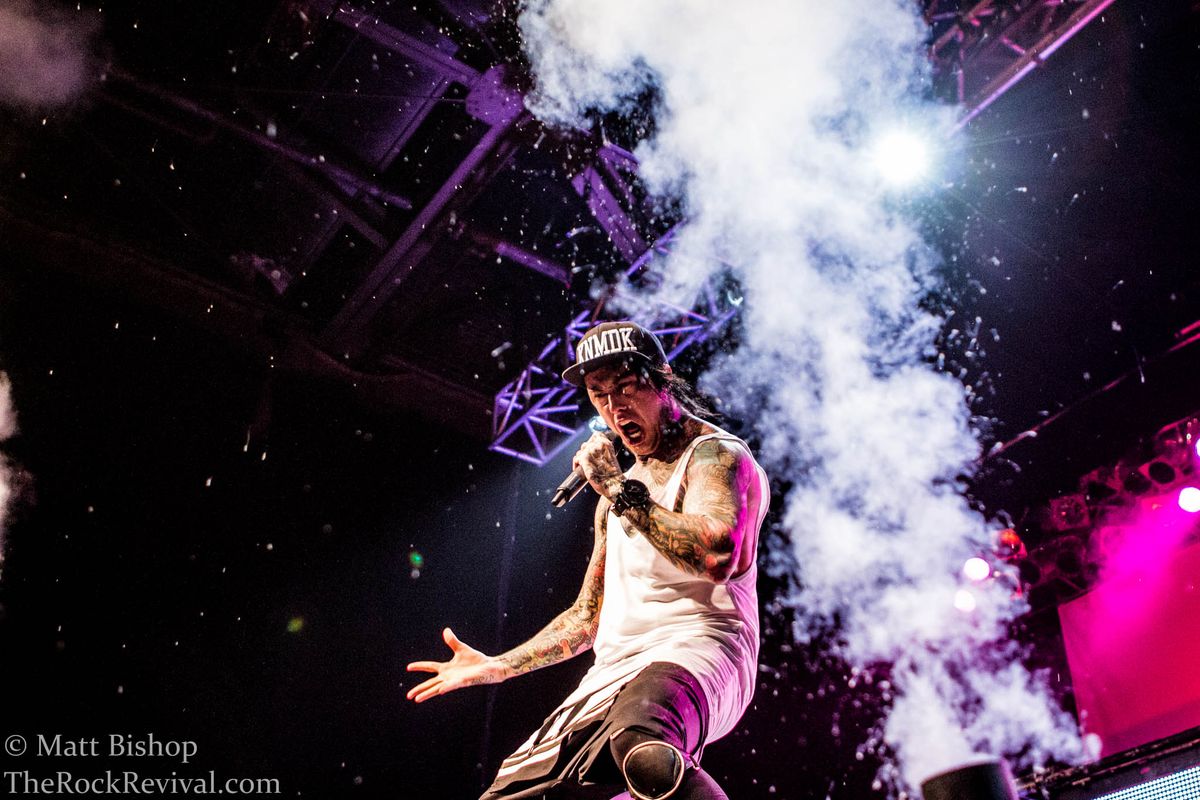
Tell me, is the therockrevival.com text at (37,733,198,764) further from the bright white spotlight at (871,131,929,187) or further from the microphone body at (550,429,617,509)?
the bright white spotlight at (871,131,929,187)

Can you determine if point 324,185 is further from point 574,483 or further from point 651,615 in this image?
point 651,615

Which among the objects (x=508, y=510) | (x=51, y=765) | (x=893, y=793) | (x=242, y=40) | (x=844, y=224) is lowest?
(x=893, y=793)

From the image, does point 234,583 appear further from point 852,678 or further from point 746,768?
point 852,678

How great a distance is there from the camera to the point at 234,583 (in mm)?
6770

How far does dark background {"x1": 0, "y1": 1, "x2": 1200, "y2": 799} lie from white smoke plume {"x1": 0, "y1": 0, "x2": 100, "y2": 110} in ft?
0.75

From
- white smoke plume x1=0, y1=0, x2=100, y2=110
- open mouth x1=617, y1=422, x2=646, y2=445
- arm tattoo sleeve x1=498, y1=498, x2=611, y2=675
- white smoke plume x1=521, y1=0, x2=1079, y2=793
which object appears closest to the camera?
open mouth x1=617, y1=422, x2=646, y2=445

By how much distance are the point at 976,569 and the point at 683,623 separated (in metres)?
5.72

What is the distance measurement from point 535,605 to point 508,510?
960 mm

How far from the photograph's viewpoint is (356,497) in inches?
306

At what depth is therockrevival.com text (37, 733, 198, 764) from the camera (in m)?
5.49

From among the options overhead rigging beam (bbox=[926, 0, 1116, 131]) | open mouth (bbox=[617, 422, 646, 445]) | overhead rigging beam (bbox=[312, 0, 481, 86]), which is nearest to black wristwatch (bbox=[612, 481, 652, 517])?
open mouth (bbox=[617, 422, 646, 445])

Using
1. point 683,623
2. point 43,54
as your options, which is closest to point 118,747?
point 43,54

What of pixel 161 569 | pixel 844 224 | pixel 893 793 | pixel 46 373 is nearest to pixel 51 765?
pixel 161 569

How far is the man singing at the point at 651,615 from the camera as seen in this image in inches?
76.0
